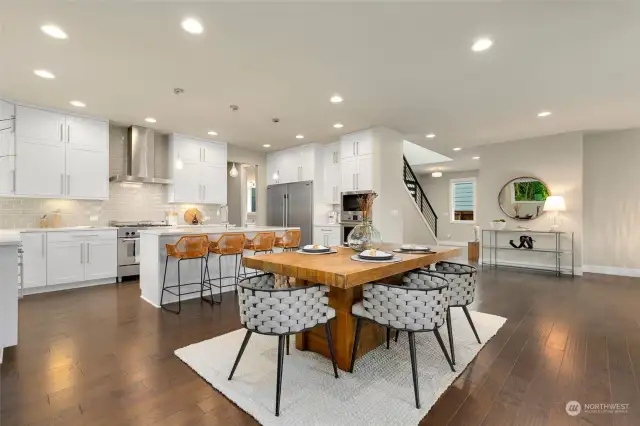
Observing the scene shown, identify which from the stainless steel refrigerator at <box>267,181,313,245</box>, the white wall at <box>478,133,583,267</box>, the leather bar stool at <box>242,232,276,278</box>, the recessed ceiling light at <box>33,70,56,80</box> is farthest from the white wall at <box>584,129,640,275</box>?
the recessed ceiling light at <box>33,70,56,80</box>

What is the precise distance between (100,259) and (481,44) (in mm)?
5737

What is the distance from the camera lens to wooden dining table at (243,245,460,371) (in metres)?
1.83

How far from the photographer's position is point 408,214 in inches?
251

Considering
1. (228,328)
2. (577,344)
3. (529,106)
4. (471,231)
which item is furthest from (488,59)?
(471,231)

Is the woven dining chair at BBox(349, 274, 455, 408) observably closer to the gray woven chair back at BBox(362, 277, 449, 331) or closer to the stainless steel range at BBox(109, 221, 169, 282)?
the gray woven chair back at BBox(362, 277, 449, 331)

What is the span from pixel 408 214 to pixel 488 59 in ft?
12.1

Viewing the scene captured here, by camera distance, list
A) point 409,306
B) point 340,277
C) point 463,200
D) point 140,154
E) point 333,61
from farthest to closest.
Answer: point 463,200 → point 140,154 → point 333,61 → point 409,306 → point 340,277

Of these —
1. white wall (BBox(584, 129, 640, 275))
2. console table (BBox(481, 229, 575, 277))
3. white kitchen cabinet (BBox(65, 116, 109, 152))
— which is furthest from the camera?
console table (BBox(481, 229, 575, 277))

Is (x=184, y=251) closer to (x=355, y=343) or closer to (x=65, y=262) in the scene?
(x=65, y=262)

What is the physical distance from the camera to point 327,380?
6.63 ft

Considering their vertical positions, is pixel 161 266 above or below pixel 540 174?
below

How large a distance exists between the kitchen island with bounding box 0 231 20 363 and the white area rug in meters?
1.30

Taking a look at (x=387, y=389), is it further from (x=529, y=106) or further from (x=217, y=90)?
(x=529, y=106)

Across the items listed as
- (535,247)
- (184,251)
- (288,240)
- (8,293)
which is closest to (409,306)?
(184,251)
